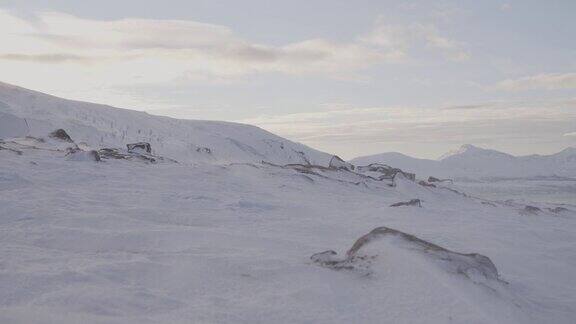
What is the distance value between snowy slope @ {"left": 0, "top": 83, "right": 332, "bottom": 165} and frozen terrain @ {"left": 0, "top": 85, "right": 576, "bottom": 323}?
14.2 m

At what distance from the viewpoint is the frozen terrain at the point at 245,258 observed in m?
3.08

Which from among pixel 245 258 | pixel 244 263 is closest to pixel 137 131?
pixel 245 258

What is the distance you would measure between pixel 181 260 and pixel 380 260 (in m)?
1.68

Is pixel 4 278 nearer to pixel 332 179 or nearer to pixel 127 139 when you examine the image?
pixel 332 179

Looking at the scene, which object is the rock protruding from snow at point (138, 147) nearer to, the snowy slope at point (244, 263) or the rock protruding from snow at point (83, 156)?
the rock protruding from snow at point (83, 156)

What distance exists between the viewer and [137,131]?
98.8 ft

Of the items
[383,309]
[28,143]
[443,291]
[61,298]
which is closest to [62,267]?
[61,298]

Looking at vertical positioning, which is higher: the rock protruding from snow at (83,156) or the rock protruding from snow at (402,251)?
the rock protruding from snow at (83,156)

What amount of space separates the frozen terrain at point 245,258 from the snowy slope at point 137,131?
14184 mm

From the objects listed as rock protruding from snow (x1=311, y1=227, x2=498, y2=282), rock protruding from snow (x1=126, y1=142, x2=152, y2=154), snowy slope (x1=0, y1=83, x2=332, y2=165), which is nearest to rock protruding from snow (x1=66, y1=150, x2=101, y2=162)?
rock protruding from snow (x1=126, y1=142, x2=152, y2=154)

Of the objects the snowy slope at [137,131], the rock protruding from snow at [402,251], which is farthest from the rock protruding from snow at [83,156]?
the snowy slope at [137,131]

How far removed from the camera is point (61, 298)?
3.01 metres

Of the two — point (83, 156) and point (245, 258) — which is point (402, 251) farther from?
point (83, 156)

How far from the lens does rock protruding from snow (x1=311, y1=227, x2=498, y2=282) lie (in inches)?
155
